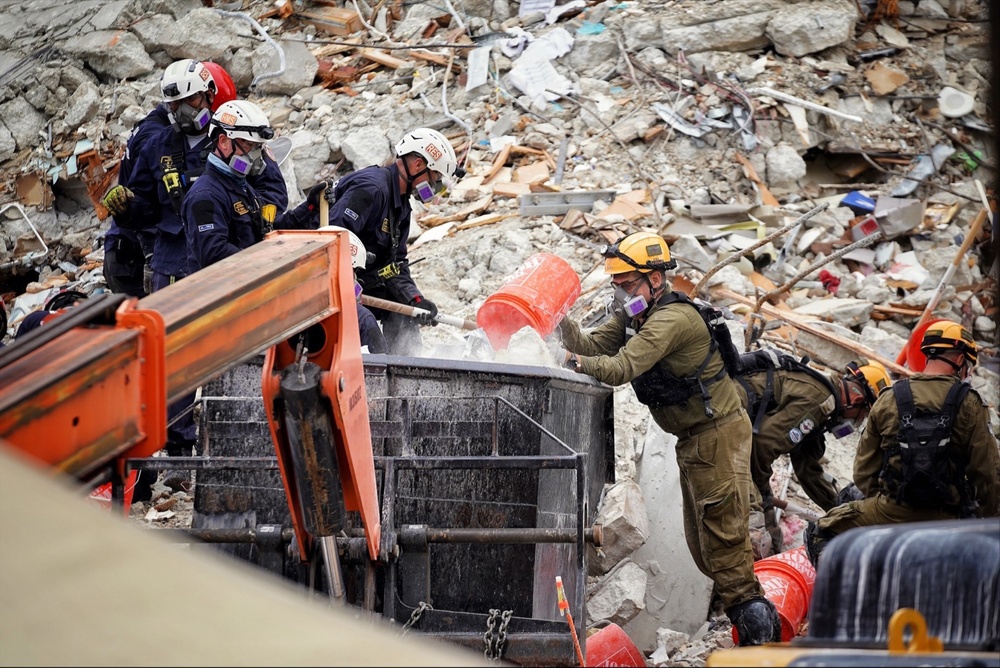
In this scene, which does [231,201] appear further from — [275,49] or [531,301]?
[275,49]

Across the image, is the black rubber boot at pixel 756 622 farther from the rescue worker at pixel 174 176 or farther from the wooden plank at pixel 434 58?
the wooden plank at pixel 434 58

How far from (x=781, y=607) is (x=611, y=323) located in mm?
1817

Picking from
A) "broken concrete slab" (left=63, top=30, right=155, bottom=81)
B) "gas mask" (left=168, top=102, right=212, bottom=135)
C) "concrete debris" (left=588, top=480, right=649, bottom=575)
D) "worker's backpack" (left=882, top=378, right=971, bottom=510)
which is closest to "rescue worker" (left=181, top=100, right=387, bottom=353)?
"gas mask" (left=168, top=102, right=212, bottom=135)

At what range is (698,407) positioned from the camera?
19.1 feet

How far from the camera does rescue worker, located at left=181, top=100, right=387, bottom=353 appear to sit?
20.2ft

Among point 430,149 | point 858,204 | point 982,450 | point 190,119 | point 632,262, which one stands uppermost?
point 190,119

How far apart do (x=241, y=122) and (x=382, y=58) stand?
7339 mm

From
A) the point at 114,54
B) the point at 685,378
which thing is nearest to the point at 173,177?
the point at 685,378

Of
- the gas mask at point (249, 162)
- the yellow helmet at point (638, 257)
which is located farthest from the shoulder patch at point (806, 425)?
the gas mask at point (249, 162)

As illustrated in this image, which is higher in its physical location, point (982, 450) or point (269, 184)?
point (269, 184)

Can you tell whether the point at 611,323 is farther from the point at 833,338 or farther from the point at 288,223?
the point at 833,338

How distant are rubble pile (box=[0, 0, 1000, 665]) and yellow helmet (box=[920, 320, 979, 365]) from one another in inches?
125

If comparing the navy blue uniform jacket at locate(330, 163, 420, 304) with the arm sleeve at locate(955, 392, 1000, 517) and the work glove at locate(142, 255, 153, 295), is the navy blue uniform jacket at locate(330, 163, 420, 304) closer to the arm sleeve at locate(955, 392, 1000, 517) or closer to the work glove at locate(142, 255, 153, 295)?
the work glove at locate(142, 255, 153, 295)

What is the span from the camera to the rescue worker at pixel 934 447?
5.47 metres
